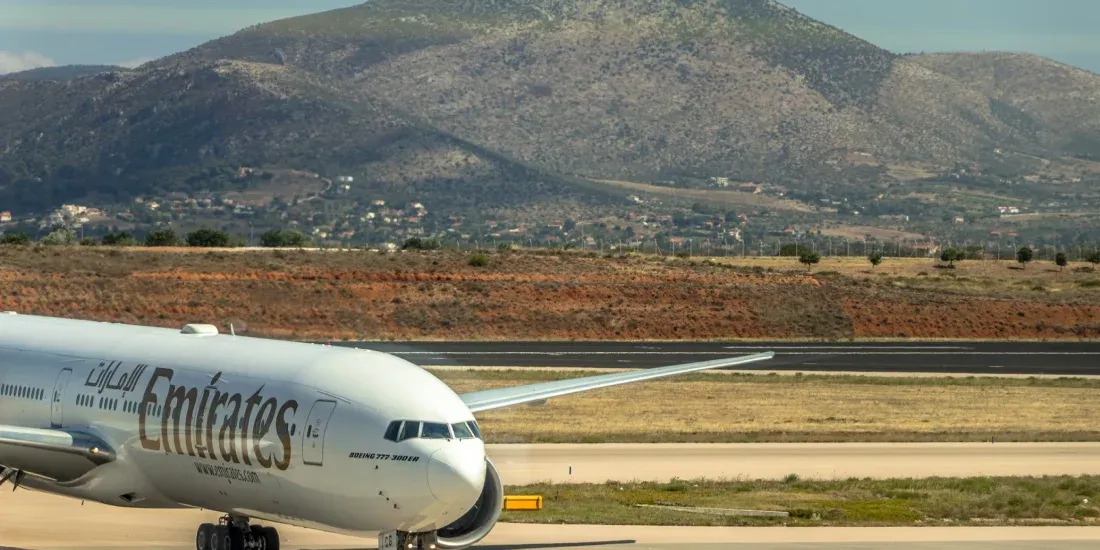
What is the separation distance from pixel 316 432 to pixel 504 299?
309 feet

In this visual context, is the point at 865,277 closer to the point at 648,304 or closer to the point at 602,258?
the point at 602,258

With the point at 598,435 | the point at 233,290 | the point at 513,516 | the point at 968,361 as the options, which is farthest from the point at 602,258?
the point at 513,516

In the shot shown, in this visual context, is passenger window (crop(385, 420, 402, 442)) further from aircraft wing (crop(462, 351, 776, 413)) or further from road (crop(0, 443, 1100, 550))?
road (crop(0, 443, 1100, 550))

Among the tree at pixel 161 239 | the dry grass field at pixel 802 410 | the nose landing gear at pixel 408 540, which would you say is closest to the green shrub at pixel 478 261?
the tree at pixel 161 239

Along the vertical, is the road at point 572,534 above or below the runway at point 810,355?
above

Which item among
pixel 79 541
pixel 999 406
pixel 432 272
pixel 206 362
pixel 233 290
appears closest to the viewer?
pixel 206 362

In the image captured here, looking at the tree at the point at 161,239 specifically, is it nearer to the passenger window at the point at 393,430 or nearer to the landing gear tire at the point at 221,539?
the landing gear tire at the point at 221,539

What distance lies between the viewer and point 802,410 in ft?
218

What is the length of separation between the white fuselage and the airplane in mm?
32

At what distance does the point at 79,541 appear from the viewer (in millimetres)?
33969

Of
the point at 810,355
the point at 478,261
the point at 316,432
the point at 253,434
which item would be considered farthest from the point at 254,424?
the point at 478,261

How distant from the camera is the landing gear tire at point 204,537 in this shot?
30781mm

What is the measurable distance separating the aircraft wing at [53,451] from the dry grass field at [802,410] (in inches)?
952

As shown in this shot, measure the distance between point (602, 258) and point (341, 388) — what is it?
11887cm
